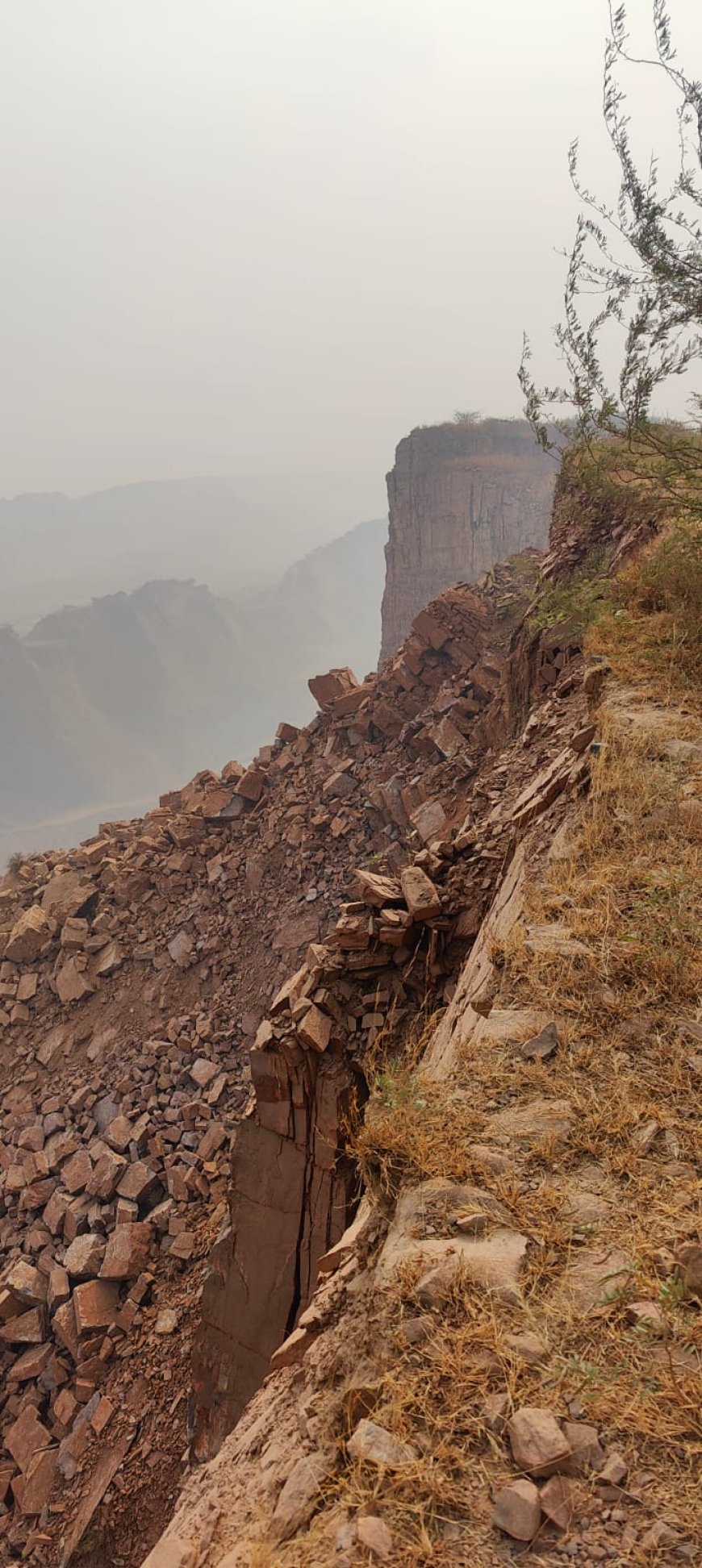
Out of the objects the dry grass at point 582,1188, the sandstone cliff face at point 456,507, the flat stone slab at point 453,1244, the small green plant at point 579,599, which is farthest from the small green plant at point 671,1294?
the sandstone cliff face at point 456,507

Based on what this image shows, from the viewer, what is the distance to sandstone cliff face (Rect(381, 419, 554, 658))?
38.1m

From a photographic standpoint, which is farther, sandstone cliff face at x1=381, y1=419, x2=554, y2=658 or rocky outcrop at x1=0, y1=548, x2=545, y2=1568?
sandstone cliff face at x1=381, y1=419, x2=554, y2=658

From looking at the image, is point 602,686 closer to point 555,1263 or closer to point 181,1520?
point 555,1263

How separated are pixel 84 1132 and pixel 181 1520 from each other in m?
8.16

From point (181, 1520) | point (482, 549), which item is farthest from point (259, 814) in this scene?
point (482, 549)

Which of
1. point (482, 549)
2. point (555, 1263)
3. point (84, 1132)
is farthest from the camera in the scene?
point (482, 549)

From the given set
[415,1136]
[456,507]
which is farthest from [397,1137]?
[456,507]

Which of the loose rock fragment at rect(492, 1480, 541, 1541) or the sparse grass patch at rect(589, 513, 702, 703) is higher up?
the sparse grass patch at rect(589, 513, 702, 703)

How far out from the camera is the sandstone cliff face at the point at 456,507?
3809 centimetres

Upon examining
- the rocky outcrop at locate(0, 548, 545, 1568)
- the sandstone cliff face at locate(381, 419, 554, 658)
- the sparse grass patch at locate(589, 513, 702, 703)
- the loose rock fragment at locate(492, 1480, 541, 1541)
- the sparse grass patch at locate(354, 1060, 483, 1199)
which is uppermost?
the sandstone cliff face at locate(381, 419, 554, 658)

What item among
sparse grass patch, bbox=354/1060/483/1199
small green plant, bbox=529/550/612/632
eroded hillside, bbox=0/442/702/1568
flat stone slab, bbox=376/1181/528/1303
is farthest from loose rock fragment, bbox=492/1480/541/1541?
small green plant, bbox=529/550/612/632

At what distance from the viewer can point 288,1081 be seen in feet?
17.7

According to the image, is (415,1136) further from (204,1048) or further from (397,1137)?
(204,1048)

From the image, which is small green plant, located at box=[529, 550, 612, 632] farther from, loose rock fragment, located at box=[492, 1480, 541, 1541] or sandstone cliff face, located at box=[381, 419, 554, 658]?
sandstone cliff face, located at box=[381, 419, 554, 658]
